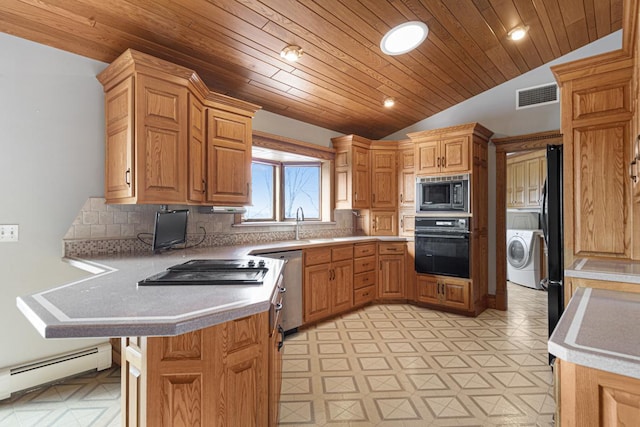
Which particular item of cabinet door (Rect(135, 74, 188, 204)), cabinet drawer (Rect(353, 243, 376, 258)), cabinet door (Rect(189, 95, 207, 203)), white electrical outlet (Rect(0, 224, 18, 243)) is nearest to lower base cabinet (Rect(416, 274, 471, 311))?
cabinet drawer (Rect(353, 243, 376, 258))

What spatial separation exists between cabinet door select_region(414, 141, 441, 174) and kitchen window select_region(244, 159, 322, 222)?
1333 mm

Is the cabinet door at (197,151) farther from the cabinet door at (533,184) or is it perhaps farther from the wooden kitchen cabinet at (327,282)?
the cabinet door at (533,184)

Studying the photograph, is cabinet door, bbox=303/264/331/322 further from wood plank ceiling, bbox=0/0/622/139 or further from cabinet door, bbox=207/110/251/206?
wood plank ceiling, bbox=0/0/622/139

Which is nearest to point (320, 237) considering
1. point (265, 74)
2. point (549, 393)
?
point (265, 74)

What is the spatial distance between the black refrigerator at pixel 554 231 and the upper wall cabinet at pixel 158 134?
2613 mm

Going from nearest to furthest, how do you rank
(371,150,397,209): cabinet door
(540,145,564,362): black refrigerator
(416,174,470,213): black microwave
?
1. (540,145,564,362): black refrigerator
2. (416,174,470,213): black microwave
3. (371,150,397,209): cabinet door

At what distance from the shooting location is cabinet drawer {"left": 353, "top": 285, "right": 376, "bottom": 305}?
4043 mm

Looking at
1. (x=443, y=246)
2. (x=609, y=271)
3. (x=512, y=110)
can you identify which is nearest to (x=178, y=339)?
(x=609, y=271)

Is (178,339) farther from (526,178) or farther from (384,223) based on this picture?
(526,178)

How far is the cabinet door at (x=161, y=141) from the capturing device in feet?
7.23

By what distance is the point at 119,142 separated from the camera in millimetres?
2348

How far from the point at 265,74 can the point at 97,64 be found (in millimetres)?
1327

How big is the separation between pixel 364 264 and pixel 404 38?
256 cm

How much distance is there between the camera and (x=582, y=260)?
6.79ft
